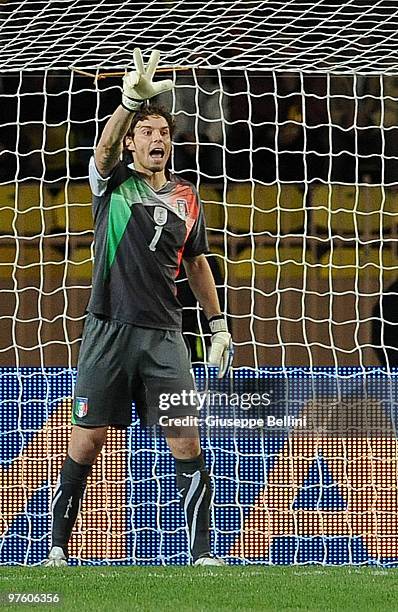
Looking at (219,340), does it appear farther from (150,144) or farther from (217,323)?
(150,144)

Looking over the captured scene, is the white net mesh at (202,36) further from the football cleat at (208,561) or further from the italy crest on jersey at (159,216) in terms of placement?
the football cleat at (208,561)

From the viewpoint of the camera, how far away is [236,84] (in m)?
9.01

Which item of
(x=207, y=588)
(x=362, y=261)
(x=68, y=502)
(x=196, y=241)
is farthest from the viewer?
(x=362, y=261)

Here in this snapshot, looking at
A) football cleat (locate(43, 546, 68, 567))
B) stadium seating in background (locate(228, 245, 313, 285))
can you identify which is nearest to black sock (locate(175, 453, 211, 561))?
football cleat (locate(43, 546, 68, 567))

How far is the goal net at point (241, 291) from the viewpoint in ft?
20.2

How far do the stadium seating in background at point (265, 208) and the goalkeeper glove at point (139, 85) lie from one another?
386cm

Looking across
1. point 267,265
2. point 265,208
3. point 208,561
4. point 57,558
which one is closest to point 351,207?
point 265,208

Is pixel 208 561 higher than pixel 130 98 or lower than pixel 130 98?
lower

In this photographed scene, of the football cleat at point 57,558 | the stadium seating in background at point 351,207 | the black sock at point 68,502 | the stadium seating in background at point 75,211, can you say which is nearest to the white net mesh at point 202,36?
the stadium seating in background at point 351,207

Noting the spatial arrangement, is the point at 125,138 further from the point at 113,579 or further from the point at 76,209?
the point at 76,209

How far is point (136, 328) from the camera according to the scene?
5.38m

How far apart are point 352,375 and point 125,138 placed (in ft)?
5.20

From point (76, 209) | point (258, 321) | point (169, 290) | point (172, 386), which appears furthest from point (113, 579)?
point (76, 209)

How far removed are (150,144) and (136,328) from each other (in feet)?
2.34
